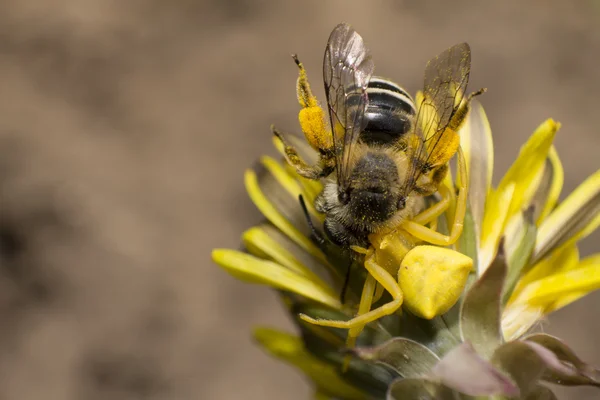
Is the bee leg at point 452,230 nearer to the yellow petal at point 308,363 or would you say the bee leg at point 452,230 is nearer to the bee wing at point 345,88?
the bee wing at point 345,88

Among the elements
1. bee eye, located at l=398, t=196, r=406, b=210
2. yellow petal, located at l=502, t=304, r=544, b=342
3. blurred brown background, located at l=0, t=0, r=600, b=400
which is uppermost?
blurred brown background, located at l=0, t=0, r=600, b=400

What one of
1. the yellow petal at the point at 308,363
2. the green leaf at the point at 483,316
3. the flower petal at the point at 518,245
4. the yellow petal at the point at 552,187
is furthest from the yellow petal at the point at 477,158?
the yellow petal at the point at 308,363

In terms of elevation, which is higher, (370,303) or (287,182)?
(287,182)

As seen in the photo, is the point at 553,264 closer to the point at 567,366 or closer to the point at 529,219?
the point at 529,219

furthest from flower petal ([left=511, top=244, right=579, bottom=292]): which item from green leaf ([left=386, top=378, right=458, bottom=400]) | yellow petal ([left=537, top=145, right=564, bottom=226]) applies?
green leaf ([left=386, top=378, right=458, bottom=400])

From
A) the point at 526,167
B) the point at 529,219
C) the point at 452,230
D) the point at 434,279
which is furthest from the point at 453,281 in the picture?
the point at 526,167

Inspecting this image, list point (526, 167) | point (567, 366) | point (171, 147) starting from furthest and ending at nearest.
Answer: point (171, 147)
point (526, 167)
point (567, 366)

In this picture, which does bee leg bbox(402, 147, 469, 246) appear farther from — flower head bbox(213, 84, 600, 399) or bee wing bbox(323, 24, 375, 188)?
bee wing bbox(323, 24, 375, 188)
